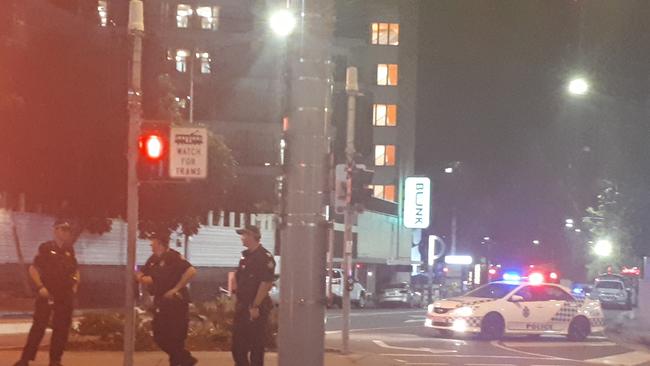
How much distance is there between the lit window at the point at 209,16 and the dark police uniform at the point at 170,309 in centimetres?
4669

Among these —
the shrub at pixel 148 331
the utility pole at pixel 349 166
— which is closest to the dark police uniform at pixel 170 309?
the utility pole at pixel 349 166

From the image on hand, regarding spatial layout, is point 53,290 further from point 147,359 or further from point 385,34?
point 385,34

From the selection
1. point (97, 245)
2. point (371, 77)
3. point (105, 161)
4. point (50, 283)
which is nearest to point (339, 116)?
point (50, 283)

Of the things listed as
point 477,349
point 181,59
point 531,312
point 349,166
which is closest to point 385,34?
point 181,59

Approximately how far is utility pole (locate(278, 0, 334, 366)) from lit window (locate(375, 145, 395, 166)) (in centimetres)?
6225

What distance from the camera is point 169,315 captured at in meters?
10.8

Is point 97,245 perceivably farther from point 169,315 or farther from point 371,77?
point 371,77

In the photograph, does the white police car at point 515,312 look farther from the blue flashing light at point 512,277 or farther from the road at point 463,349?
the blue flashing light at point 512,277

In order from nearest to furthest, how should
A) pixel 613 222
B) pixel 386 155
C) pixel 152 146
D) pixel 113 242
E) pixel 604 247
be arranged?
1. pixel 152 146
2. pixel 613 222
3. pixel 113 242
4. pixel 604 247
5. pixel 386 155

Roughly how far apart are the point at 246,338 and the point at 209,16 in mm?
47526

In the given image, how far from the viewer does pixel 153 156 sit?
10.6 meters

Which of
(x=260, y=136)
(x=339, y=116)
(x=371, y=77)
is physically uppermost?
(x=371, y=77)

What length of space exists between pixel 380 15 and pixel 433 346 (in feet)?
171

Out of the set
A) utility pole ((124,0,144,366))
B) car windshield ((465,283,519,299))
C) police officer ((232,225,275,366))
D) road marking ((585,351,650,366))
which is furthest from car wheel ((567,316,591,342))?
utility pole ((124,0,144,366))
